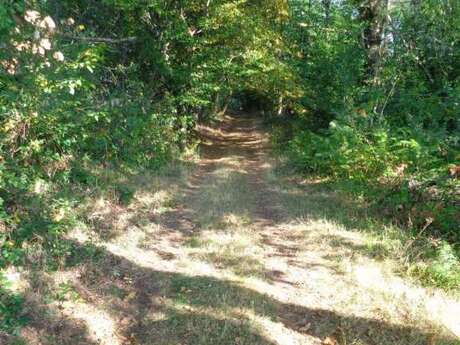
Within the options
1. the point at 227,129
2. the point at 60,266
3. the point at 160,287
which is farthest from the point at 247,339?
the point at 227,129

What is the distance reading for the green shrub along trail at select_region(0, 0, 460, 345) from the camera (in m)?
4.81

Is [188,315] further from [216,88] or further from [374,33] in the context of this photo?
[374,33]

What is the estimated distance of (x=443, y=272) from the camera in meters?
5.43

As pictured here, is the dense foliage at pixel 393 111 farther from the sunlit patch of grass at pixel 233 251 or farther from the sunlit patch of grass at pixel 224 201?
the sunlit patch of grass at pixel 233 251

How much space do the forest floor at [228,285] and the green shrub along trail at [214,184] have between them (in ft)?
0.10

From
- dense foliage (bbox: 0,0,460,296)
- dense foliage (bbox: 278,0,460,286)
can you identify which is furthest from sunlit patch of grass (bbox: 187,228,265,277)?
dense foliage (bbox: 278,0,460,286)

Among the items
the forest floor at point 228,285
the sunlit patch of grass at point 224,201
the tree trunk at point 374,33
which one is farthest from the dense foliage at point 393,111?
the sunlit patch of grass at point 224,201

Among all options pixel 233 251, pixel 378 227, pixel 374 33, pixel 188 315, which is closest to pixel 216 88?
pixel 374 33

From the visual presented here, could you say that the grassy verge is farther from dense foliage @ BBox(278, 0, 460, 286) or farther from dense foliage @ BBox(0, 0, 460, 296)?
dense foliage @ BBox(0, 0, 460, 296)

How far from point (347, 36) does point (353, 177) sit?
513 centimetres

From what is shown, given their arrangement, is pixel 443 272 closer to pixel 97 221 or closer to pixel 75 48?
pixel 97 221

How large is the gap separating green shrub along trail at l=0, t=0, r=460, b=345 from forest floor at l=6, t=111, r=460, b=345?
0.10 feet

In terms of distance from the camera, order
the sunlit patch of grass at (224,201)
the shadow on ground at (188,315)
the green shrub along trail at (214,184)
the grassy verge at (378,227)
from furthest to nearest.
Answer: the sunlit patch of grass at (224,201)
the grassy verge at (378,227)
the green shrub along trail at (214,184)
the shadow on ground at (188,315)

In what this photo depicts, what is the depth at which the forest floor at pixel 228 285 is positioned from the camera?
4.52 m
